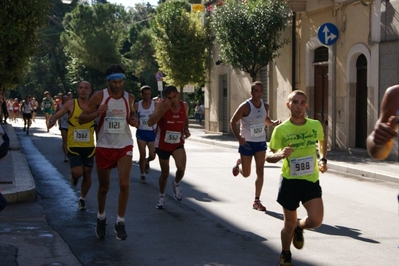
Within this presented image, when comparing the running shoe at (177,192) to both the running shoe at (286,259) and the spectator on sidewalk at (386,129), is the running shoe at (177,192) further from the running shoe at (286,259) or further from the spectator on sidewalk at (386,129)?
the spectator on sidewalk at (386,129)

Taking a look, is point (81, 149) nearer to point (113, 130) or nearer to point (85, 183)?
point (85, 183)

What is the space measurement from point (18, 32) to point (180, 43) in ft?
59.9

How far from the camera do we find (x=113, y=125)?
8.43 meters

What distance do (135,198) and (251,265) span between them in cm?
507

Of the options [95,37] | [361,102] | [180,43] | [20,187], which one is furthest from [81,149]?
[95,37]

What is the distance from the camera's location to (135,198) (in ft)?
39.5

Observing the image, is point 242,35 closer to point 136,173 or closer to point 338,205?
point 136,173

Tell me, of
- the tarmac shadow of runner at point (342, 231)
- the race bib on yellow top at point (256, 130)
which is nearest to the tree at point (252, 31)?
the race bib on yellow top at point (256, 130)

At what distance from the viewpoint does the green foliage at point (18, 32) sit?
52.2 feet

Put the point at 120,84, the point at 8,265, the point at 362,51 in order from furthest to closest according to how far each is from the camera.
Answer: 1. the point at 362,51
2. the point at 120,84
3. the point at 8,265

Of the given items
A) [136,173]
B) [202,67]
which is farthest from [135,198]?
[202,67]

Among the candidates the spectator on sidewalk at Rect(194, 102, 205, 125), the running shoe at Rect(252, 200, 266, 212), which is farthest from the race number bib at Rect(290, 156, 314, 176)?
the spectator on sidewalk at Rect(194, 102, 205, 125)

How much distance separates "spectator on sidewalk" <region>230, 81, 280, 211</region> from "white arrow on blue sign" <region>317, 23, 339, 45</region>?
10.4m

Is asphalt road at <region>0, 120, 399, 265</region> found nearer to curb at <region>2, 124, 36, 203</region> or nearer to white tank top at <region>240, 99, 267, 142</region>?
curb at <region>2, 124, 36, 203</region>
